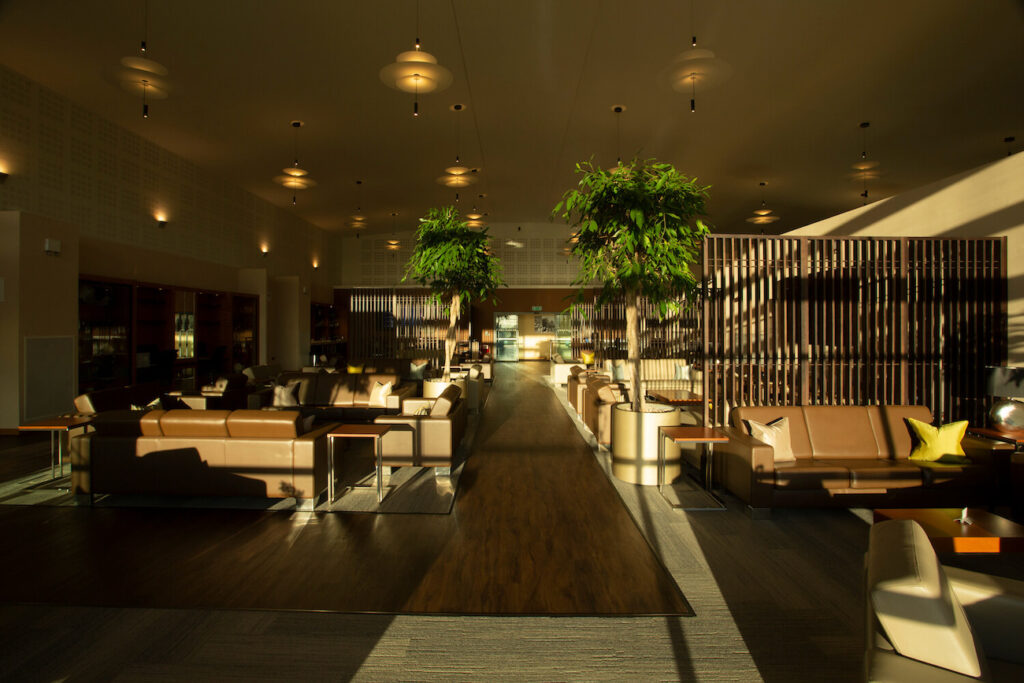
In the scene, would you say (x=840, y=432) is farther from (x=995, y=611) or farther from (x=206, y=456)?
(x=206, y=456)

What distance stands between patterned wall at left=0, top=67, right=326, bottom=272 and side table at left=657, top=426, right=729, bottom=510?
29.3ft

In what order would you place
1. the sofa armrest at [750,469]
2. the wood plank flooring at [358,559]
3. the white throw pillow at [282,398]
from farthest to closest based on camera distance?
the white throw pillow at [282,398]
the sofa armrest at [750,469]
the wood plank flooring at [358,559]

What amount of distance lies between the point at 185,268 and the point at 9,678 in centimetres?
950

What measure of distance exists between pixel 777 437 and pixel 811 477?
0.42 m

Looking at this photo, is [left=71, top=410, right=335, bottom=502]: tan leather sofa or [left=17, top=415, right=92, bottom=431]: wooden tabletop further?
[left=17, top=415, right=92, bottom=431]: wooden tabletop

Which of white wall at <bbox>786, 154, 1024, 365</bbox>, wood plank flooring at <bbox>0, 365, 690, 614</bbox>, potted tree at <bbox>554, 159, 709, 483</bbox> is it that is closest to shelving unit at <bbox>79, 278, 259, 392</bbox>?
wood plank flooring at <bbox>0, 365, 690, 614</bbox>

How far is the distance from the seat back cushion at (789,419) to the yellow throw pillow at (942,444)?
91 cm

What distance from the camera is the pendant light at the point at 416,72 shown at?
191 inches

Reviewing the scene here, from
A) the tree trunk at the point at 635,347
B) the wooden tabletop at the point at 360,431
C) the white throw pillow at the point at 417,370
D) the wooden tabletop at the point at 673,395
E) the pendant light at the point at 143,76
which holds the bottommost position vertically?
the wooden tabletop at the point at 673,395

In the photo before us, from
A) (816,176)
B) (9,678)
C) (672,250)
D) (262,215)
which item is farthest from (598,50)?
(262,215)

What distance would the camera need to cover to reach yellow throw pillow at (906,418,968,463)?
4.26m

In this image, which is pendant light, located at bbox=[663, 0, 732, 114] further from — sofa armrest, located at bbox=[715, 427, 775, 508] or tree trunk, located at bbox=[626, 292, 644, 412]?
sofa armrest, located at bbox=[715, 427, 775, 508]

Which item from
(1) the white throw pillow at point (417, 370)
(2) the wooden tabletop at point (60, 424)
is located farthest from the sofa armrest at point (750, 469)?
(1) the white throw pillow at point (417, 370)

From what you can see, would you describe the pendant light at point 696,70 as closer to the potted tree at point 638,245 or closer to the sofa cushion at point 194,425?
the potted tree at point 638,245
